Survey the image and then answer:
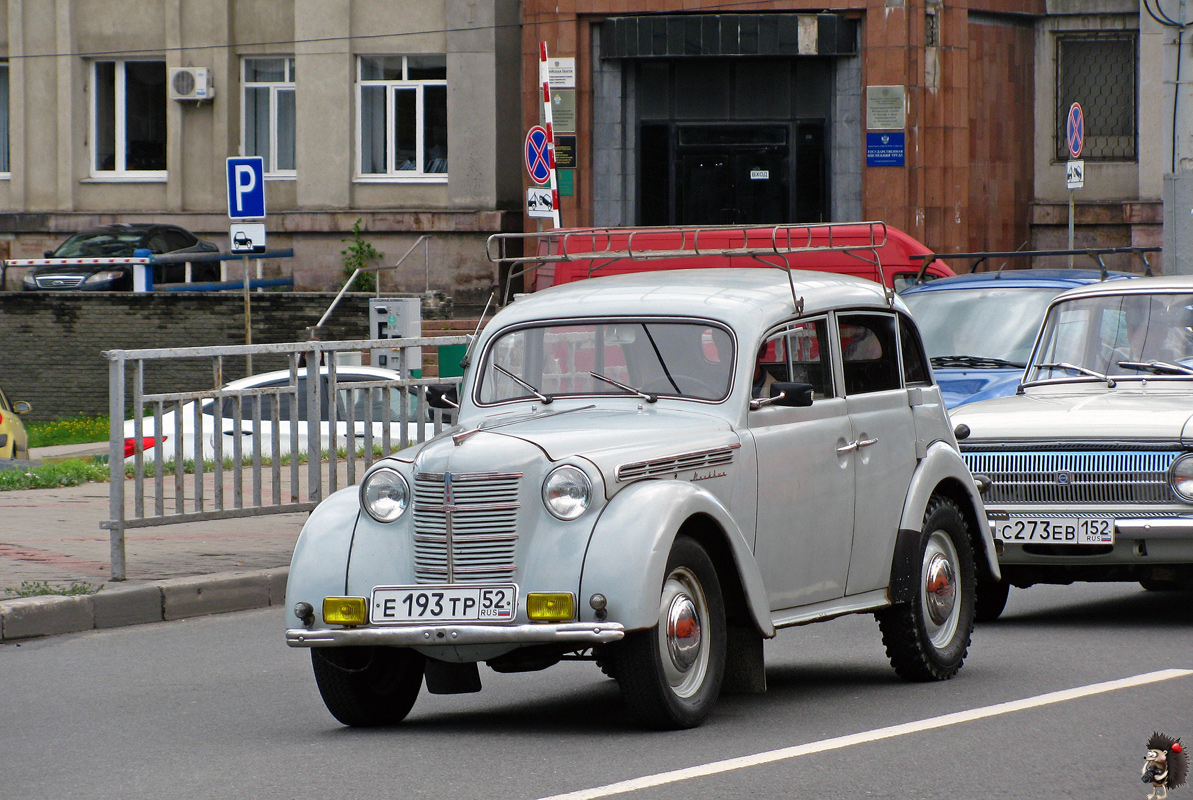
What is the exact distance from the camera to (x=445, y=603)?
6258 millimetres

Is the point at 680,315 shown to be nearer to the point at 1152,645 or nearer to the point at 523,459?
the point at 523,459

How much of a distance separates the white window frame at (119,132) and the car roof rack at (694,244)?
7.16 meters

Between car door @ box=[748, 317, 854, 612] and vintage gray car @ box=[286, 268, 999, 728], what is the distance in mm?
10

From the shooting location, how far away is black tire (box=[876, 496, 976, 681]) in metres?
7.54

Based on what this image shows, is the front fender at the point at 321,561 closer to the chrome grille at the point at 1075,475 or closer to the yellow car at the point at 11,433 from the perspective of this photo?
the chrome grille at the point at 1075,475

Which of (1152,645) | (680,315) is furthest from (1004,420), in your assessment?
(680,315)

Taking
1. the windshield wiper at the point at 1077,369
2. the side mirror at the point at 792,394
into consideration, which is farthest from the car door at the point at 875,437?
the windshield wiper at the point at 1077,369

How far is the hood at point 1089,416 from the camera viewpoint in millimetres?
9039

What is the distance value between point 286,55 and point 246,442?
22365 mm

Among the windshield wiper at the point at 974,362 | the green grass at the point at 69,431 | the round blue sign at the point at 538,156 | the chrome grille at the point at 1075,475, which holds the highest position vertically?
the round blue sign at the point at 538,156

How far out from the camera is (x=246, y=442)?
11148 mm

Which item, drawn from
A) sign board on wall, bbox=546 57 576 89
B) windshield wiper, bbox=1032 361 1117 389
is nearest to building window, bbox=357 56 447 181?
sign board on wall, bbox=546 57 576 89

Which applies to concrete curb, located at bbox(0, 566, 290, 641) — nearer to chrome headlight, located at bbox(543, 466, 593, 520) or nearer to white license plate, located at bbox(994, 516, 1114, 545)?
white license plate, located at bbox(994, 516, 1114, 545)

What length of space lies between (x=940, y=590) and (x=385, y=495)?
2.63 m
